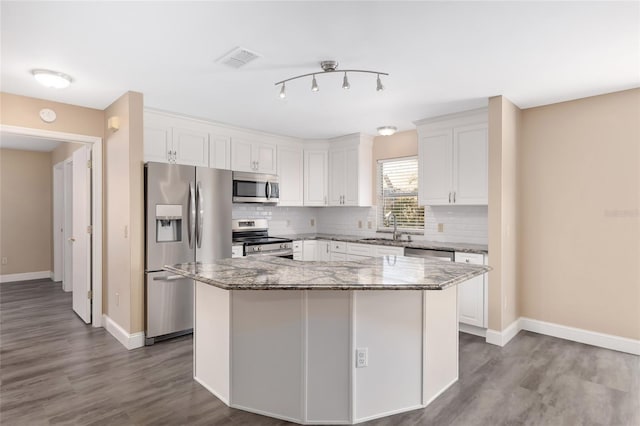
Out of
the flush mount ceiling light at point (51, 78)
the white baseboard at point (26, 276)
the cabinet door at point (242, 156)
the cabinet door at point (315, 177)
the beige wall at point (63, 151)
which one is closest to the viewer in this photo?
the flush mount ceiling light at point (51, 78)

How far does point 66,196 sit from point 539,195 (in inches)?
276

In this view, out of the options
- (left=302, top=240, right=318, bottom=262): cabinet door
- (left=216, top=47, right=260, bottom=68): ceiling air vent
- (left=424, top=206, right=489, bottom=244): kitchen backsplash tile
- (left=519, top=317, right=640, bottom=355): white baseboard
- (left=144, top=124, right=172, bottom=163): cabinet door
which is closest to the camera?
(left=216, top=47, right=260, bottom=68): ceiling air vent

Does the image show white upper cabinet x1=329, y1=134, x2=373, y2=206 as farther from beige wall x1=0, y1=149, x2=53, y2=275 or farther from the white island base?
beige wall x1=0, y1=149, x2=53, y2=275

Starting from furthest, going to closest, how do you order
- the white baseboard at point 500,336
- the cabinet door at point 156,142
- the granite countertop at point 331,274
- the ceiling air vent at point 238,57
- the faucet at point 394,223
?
the faucet at point 394,223, the cabinet door at point 156,142, the white baseboard at point 500,336, the ceiling air vent at point 238,57, the granite countertop at point 331,274

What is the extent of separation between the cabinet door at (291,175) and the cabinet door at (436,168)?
1.97 metres

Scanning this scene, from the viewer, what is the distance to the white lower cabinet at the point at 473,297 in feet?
12.4

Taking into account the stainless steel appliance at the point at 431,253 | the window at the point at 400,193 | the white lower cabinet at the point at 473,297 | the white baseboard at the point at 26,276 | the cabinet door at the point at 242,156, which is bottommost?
the white baseboard at the point at 26,276

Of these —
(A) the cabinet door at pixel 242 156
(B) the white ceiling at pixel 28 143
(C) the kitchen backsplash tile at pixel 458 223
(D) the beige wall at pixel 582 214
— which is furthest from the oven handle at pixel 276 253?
(B) the white ceiling at pixel 28 143

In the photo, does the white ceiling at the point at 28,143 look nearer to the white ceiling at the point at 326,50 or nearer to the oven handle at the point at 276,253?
the white ceiling at the point at 326,50

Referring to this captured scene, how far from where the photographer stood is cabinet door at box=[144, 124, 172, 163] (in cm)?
404

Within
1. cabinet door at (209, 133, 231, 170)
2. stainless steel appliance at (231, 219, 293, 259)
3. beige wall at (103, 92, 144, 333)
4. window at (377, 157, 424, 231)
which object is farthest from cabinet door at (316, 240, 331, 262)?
beige wall at (103, 92, 144, 333)

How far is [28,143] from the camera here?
615cm

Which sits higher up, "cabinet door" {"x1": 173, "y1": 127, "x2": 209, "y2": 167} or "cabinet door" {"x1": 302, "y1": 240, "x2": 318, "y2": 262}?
"cabinet door" {"x1": 173, "y1": 127, "x2": 209, "y2": 167}

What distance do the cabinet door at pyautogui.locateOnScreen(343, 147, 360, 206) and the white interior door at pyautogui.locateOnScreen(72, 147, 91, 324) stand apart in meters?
3.42
